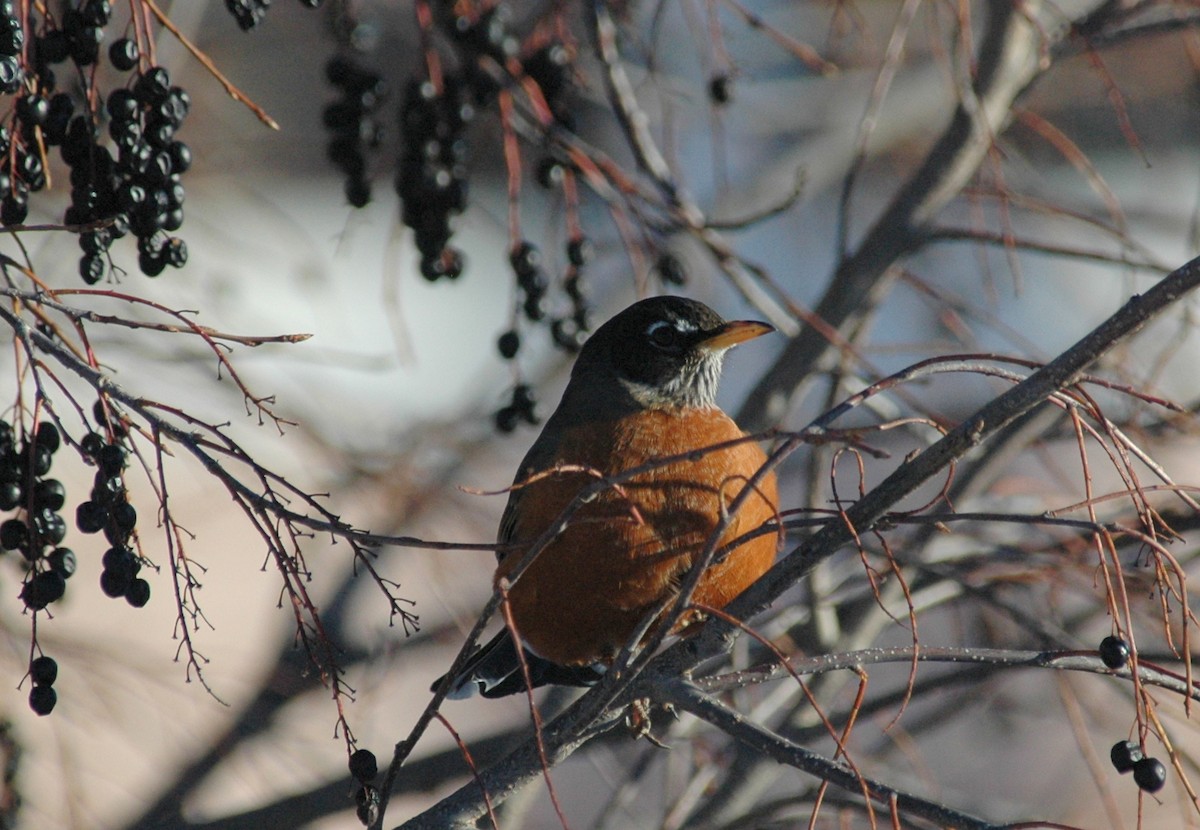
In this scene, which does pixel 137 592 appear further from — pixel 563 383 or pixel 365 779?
pixel 563 383

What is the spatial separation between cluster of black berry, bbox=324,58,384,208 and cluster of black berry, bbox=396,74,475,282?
9 cm

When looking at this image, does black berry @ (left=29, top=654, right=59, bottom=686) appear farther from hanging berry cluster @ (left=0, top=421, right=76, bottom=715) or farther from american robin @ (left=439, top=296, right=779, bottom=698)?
american robin @ (left=439, top=296, right=779, bottom=698)

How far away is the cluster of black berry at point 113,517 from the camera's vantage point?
1814 mm

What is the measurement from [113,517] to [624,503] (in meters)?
0.89

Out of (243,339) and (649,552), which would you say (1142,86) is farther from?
(243,339)

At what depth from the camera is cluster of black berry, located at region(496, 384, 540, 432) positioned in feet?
10.9

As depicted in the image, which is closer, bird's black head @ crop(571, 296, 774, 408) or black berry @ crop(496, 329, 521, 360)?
black berry @ crop(496, 329, 521, 360)

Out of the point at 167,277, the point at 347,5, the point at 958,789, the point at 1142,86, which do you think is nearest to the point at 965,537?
the point at 347,5

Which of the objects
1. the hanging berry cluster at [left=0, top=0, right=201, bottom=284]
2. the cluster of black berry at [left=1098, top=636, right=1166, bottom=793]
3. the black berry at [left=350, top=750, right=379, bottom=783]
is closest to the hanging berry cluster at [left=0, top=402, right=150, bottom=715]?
the hanging berry cluster at [left=0, top=0, right=201, bottom=284]

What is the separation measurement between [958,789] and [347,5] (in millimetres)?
5065

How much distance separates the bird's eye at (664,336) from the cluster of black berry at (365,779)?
162cm

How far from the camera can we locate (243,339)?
5.74 ft

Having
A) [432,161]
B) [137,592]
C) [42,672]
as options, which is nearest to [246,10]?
[432,161]

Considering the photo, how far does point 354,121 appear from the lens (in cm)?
312
